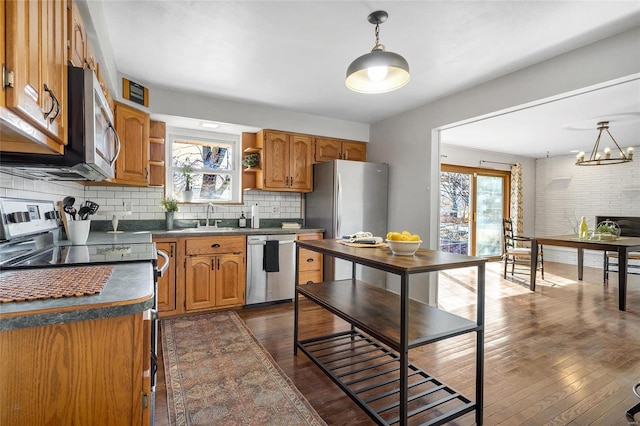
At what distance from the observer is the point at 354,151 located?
4621 mm

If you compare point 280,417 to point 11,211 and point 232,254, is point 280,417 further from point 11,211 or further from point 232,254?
point 232,254

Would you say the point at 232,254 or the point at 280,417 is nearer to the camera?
the point at 280,417

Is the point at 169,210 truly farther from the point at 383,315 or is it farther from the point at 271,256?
the point at 383,315

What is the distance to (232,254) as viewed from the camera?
3498mm

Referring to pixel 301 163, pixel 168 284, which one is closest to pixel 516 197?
pixel 301 163

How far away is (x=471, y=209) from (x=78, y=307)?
696cm

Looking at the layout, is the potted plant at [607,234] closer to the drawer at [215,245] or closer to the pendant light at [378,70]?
the pendant light at [378,70]

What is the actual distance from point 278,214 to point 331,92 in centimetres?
182

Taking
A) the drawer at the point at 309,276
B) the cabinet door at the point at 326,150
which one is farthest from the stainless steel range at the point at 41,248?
the cabinet door at the point at 326,150

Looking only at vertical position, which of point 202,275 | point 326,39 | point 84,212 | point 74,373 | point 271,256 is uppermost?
point 326,39

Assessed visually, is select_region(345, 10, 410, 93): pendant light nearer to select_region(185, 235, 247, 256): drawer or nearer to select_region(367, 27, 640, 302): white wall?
select_region(367, 27, 640, 302): white wall

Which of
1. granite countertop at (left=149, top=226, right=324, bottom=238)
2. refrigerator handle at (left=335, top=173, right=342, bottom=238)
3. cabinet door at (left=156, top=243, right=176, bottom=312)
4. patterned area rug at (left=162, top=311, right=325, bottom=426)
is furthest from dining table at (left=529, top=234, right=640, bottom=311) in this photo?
cabinet door at (left=156, top=243, right=176, bottom=312)

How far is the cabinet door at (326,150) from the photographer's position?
14.1 feet

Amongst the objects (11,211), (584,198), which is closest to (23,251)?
(11,211)
